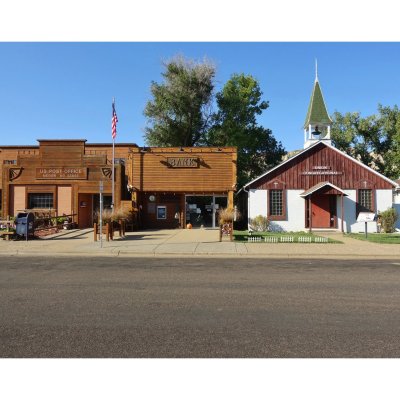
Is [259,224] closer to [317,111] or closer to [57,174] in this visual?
[317,111]

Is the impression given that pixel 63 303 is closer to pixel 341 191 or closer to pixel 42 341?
pixel 42 341

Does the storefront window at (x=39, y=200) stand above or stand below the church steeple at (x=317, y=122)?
below

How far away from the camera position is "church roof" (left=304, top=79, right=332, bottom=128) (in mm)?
27797

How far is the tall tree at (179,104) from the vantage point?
37562mm

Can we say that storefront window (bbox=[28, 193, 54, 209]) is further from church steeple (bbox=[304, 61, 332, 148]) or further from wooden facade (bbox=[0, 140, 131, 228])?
church steeple (bbox=[304, 61, 332, 148])

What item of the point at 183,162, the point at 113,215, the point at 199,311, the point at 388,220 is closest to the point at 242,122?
the point at 183,162

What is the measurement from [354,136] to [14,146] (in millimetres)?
34981

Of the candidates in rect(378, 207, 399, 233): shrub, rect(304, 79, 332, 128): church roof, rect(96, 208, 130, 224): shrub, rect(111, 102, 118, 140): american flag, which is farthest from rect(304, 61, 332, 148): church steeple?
rect(96, 208, 130, 224): shrub

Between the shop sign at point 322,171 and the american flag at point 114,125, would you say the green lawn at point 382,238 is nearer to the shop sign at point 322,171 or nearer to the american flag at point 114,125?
the shop sign at point 322,171

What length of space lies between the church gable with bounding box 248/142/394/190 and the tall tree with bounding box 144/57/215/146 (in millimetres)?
16215

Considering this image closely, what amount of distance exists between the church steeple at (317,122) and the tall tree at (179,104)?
504 inches

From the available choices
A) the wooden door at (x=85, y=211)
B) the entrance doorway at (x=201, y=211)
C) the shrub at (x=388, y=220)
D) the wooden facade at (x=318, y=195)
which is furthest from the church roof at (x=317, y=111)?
the wooden door at (x=85, y=211)

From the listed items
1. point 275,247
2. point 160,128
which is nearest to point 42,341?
point 275,247

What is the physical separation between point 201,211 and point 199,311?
22263 mm
